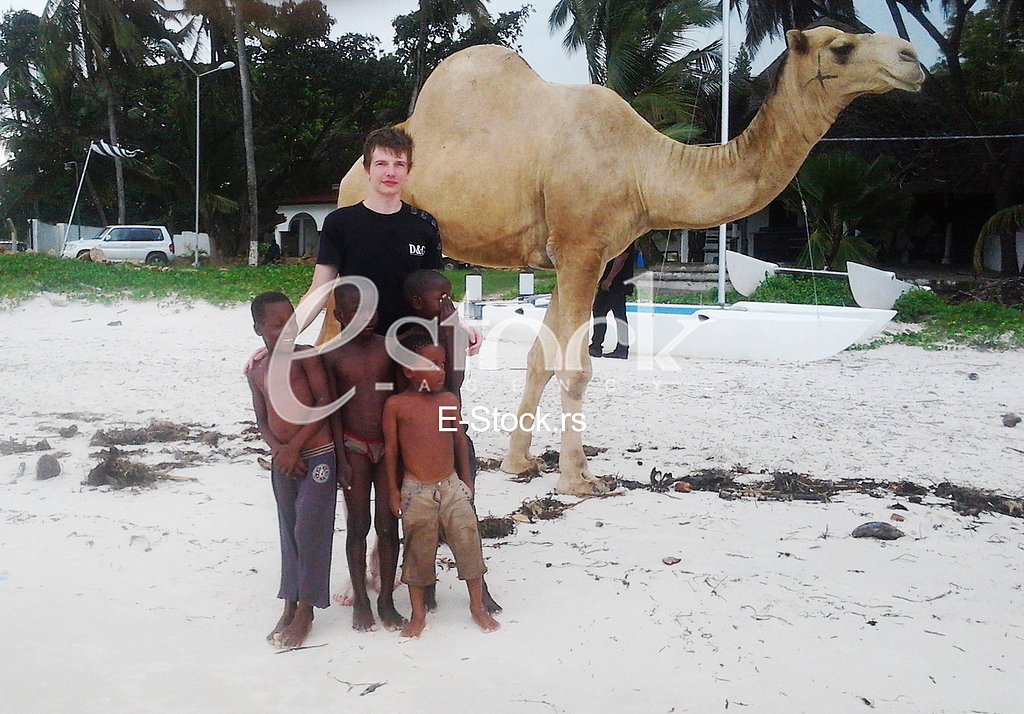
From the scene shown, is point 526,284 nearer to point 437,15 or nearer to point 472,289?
point 472,289

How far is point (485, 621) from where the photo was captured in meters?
2.96

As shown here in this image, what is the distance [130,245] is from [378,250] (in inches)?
667

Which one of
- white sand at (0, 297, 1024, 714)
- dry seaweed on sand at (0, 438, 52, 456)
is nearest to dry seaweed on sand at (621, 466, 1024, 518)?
white sand at (0, 297, 1024, 714)

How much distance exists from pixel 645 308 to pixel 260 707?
806 cm

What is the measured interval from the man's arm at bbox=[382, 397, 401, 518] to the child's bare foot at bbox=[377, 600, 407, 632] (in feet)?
1.06

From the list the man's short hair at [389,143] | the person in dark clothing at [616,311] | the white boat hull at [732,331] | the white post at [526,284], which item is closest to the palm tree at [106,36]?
the white post at [526,284]

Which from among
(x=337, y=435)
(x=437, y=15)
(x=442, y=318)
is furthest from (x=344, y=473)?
(x=437, y=15)

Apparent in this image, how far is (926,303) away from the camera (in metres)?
12.4

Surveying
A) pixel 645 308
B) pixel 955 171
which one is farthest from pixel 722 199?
pixel 955 171

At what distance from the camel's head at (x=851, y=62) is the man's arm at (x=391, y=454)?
2.45 metres

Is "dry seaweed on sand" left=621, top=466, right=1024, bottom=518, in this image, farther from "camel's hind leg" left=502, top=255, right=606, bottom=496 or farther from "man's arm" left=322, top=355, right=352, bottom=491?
"man's arm" left=322, top=355, right=352, bottom=491

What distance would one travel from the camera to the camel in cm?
426

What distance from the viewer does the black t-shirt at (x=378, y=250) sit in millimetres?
3102

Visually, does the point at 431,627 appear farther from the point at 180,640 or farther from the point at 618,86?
the point at 618,86
